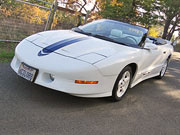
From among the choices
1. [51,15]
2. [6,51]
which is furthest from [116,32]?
[51,15]

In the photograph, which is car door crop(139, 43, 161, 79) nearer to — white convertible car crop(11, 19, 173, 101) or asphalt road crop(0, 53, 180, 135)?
white convertible car crop(11, 19, 173, 101)

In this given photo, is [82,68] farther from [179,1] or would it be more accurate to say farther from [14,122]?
[179,1]

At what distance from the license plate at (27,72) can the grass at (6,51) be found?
6.66 feet

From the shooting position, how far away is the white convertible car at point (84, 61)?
282 centimetres

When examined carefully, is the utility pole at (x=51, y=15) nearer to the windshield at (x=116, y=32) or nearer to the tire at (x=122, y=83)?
the windshield at (x=116, y=32)

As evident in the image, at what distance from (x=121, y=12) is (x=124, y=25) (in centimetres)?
1566

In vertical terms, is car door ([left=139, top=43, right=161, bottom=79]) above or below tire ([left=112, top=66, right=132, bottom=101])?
above

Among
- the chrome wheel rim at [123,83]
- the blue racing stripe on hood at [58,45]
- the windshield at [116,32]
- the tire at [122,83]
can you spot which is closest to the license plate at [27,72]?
the blue racing stripe on hood at [58,45]

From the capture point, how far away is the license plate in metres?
2.89

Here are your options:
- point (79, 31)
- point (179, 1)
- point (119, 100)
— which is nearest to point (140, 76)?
point (119, 100)

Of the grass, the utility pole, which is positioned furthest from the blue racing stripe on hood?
the utility pole

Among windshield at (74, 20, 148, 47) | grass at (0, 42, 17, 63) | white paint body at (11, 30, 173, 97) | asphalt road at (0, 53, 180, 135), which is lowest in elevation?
grass at (0, 42, 17, 63)

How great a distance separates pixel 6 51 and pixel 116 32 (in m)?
3.19

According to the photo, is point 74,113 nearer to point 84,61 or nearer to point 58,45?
point 84,61
